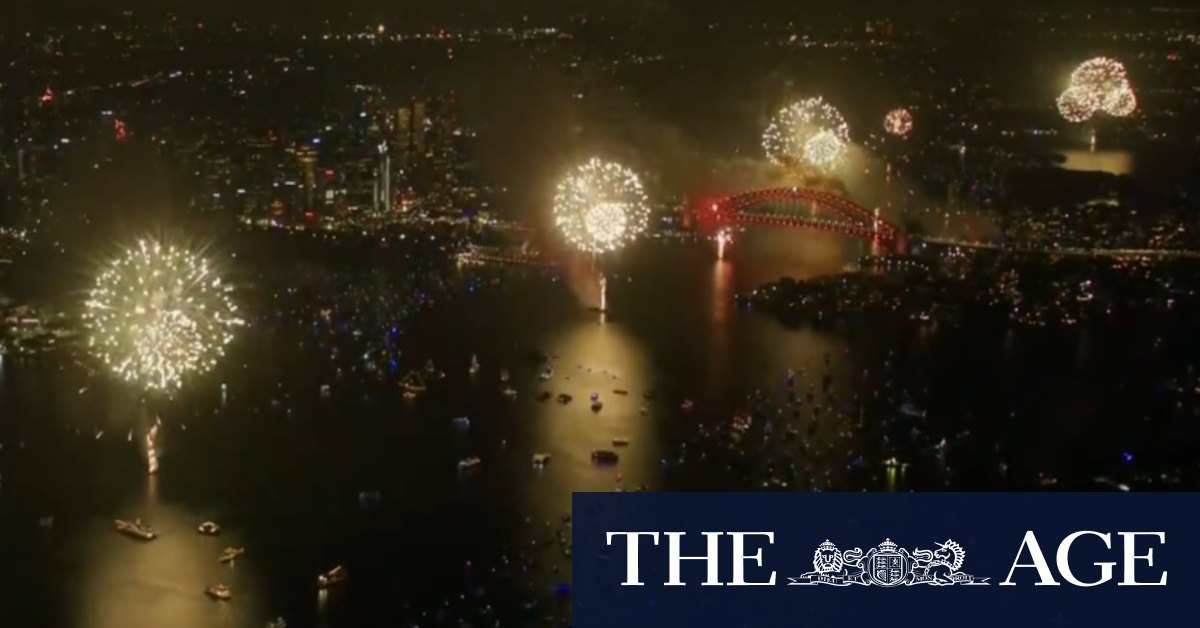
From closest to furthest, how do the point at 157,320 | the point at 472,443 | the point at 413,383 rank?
1. the point at 472,443
2. the point at 157,320
3. the point at 413,383

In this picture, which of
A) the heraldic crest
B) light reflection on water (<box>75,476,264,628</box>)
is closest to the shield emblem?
the heraldic crest

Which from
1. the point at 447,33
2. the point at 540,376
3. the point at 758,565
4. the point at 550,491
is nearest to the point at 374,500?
the point at 550,491

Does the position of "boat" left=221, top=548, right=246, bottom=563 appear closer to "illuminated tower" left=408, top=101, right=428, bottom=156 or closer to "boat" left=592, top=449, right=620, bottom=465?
"boat" left=592, top=449, right=620, bottom=465

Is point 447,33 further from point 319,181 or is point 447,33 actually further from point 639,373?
point 639,373

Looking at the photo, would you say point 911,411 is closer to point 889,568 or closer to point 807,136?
point 889,568

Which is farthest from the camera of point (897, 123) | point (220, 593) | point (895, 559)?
point (897, 123)

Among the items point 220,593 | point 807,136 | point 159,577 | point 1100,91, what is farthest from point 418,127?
point 220,593

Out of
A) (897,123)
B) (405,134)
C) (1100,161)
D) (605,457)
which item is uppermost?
(897,123)

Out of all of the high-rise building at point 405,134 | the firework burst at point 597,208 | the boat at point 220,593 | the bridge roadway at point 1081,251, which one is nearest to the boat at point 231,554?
the boat at point 220,593
